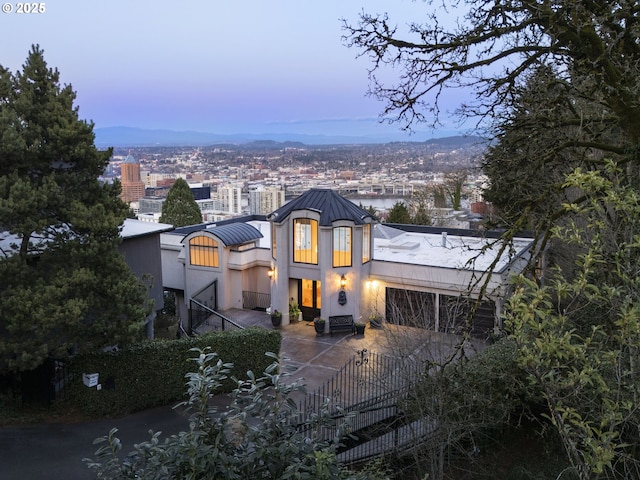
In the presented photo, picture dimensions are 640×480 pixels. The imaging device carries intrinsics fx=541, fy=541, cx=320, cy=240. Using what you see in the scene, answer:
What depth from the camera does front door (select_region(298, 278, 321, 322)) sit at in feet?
74.6

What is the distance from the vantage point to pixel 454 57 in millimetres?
8352

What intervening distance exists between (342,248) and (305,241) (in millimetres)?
1578

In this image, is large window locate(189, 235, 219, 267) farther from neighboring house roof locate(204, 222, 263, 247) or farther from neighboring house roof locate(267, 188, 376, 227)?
neighboring house roof locate(267, 188, 376, 227)

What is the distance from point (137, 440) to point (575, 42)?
11.8 meters

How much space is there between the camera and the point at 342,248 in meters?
21.8

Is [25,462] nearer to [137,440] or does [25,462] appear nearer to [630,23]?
[137,440]

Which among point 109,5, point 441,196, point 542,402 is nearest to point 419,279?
point 542,402

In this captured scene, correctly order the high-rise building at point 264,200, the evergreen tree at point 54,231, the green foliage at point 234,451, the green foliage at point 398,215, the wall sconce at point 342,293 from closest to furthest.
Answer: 1. the green foliage at point 234,451
2. the evergreen tree at point 54,231
3. the wall sconce at point 342,293
4. the green foliage at point 398,215
5. the high-rise building at point 264,200

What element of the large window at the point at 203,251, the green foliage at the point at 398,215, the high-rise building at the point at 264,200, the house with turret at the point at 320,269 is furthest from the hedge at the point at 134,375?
the high-rise building at the point at 264,200

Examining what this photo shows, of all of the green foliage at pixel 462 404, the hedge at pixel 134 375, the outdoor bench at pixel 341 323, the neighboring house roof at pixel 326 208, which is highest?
the neighboring house roof at pixel 326 208

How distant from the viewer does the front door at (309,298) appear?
74.6 ft

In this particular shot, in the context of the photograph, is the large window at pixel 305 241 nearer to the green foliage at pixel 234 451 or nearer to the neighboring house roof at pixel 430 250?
the neighboring house roof at pixel 430 250

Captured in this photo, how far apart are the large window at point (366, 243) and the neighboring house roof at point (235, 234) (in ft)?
17.2

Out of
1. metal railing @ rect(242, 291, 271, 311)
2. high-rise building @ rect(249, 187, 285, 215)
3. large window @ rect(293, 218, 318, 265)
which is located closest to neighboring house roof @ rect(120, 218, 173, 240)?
large window @ rect(293, 218, 318, 265)
